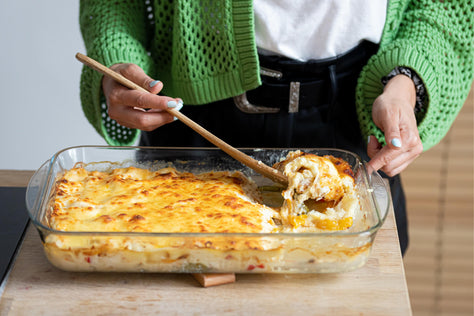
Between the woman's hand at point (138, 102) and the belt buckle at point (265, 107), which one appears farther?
the belt buckle at point (265, 107)

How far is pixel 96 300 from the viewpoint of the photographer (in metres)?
0.82

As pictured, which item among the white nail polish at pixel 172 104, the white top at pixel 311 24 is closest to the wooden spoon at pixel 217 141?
the white nail polish at pixel 172 104

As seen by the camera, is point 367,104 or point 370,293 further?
point 367,104

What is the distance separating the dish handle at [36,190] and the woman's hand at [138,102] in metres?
0.18

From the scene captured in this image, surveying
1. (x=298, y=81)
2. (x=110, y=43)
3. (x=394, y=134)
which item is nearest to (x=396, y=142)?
(x=394, y=134)

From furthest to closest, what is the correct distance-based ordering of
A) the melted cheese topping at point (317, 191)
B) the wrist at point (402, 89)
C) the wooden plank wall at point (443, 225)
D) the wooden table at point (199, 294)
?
the wooden plank wall at point (443, 225), the wrist at point (402, 89), the melted cheese topping at point (317, 191), the wooden table at point (199, 294)

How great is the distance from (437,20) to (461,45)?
3.2 inches

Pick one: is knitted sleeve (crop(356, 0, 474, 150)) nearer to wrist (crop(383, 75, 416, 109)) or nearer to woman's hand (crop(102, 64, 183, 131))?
wrist (crop(383, 75, 416, 109))

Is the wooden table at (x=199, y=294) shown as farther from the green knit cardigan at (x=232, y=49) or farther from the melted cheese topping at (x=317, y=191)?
the green knit cardigan at (x=232, y=49)

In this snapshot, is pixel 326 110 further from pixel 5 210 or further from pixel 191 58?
pixel 5 210

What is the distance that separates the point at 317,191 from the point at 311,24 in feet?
1.27

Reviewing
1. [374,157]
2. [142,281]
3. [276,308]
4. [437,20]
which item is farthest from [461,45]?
[142,281]

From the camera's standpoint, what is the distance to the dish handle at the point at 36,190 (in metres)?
0.89

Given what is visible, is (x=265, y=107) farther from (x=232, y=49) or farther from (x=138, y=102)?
(x=138, y=102)
